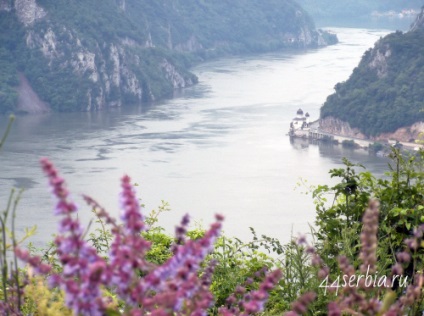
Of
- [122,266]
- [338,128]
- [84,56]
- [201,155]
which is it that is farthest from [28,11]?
[122,266]

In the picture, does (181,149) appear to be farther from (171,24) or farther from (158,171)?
(171,24)

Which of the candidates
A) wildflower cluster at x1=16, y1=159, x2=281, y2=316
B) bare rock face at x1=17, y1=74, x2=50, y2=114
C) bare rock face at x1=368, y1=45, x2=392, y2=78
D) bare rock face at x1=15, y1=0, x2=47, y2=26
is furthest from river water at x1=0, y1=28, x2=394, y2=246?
wildflower cluster at x1=16, y1=159, x2=281, y2=316

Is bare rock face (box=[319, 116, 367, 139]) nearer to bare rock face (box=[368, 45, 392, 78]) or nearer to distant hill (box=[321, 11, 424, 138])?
distant hill (box=[321, 11, 424, 138])

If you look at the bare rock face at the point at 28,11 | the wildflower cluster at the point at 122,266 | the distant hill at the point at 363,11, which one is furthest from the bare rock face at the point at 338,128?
the distant hill at the point at 363,11

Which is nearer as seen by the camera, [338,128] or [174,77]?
[338,128]

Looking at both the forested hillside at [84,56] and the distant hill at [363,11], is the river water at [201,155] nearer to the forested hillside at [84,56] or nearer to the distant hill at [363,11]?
the forested hillside at [84,56]

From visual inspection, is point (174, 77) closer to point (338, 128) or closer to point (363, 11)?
point (338, 128)

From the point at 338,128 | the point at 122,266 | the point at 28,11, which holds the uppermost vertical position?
the point at 122,266
